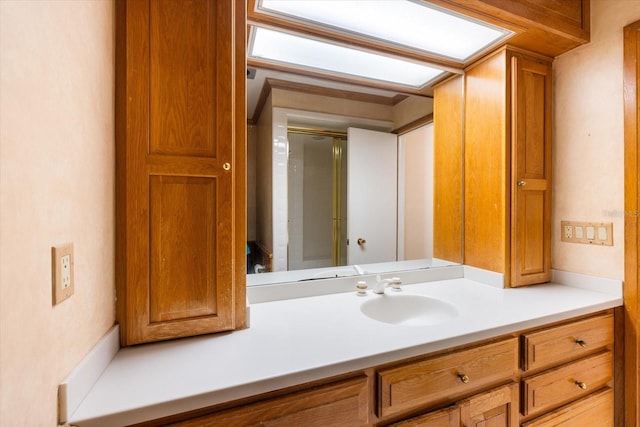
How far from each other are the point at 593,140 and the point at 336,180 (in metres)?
1.23

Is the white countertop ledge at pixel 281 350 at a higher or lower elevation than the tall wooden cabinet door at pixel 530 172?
lower

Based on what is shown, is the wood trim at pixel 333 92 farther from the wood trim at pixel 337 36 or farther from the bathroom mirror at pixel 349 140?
the wood trim at pixel 337 36

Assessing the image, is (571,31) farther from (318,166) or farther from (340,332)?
(340,332)

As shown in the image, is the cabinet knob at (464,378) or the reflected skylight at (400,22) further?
the reflected skylight at (400,22)

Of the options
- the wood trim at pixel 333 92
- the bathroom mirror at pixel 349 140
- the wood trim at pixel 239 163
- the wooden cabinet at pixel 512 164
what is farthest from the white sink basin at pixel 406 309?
the wood trim at pixel 333 92

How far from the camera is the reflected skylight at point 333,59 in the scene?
123cm

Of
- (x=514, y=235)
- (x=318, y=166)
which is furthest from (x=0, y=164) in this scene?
(x=514, y=235)

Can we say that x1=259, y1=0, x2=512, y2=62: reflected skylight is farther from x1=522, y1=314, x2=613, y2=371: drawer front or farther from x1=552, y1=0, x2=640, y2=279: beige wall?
x1=522, y1=314, x2=613, y2=371: drawer front

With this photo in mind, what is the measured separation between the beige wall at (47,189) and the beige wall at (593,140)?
77.0 inches

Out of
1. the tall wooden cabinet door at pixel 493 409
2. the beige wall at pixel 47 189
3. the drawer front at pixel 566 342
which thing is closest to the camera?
the beige wall at pixel 47 189

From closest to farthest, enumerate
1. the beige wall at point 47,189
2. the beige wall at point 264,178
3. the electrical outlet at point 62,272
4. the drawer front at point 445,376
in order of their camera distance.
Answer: the beige wall at point 47,189 < the electrical outlet at point 62,272 < the drawer front at point 445,376 < the beige wall at point 264,178

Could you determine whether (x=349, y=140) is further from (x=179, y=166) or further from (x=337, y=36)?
(x=179, y=166)

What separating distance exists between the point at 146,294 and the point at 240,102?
653 millimetres

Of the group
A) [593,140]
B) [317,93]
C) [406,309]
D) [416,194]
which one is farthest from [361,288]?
[593,140]
